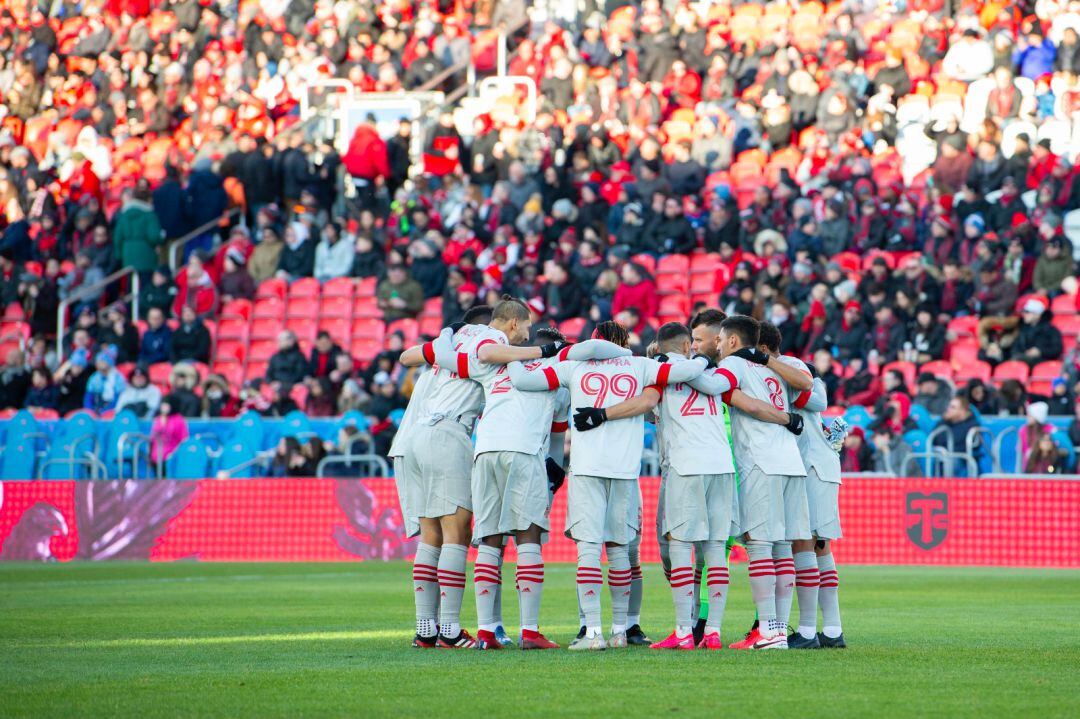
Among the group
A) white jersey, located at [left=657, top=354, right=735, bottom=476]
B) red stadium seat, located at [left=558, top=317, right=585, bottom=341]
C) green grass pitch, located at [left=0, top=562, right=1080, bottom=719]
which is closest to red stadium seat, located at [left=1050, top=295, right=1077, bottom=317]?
red stadium seat, located at [left=558, top=317, right=585, bottom=341]

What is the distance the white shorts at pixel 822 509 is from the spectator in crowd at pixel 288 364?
50.5 ft

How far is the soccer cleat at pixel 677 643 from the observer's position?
10.1 meters

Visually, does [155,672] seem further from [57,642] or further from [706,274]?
[706,274]

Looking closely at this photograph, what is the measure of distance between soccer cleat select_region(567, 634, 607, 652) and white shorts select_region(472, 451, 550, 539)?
28.1 inches

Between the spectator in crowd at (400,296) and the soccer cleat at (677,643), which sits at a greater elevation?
the spectator in crowd at (400,296)

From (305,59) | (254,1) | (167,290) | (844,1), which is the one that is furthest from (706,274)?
(254,1)

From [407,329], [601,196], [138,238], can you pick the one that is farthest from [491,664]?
[138,238]

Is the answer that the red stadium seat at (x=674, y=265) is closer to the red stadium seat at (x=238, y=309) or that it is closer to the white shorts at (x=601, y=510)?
the red stadium seat at (x=238, y=309)

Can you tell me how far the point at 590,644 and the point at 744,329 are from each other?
6.89 ft

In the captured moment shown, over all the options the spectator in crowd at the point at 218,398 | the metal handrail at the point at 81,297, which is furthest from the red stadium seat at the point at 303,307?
the metal handrail at the point at 81,297

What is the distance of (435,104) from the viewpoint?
1213 inches

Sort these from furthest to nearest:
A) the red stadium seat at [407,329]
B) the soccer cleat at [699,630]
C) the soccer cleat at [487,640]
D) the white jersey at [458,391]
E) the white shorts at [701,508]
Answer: the red stadium seat at [407,329] < the soccer cleat at [699,630] < the white jersey at [458,391] < the soccer cleat at [487,640] < the white shorts at [701,508]

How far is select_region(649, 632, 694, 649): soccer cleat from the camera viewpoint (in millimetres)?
Result: 10148

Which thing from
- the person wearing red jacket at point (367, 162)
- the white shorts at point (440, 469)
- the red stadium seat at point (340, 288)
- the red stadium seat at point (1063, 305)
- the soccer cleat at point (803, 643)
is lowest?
the soccer cleat at point (803, 643)
